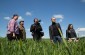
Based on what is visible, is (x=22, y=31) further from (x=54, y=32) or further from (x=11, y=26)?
(x=11, y=26)

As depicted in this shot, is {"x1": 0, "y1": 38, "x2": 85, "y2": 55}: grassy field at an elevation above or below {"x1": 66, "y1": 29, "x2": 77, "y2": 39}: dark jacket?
below

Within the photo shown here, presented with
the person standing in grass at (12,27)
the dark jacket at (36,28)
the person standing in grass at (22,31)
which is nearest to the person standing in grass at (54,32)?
the dark jacket at (36,28)

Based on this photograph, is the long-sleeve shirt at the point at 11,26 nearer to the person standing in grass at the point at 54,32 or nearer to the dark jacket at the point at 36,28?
the person standing in grass at the point at 54,32

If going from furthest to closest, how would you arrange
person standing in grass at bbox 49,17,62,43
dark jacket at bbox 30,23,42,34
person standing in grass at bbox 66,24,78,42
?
person standing in grass at bbox 66,24,78,42, dark jacket at bbox 30,23,42,34, person standing in grass at bbox 49,17,62,43

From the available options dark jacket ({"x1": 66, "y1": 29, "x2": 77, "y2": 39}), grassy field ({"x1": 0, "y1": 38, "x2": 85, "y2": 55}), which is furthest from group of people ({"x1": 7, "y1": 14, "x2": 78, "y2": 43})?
grassy field ({"x1": 0, "y1": 38, "x2": 85, "y2": 55})

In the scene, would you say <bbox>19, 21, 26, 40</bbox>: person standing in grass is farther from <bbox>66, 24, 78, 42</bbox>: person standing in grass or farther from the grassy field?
the grassy field

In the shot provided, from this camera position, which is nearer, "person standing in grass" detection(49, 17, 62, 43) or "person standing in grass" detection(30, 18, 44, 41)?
"person standing in grass" detection(49, 17, 62, 43)

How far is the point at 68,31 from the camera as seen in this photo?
1550cm

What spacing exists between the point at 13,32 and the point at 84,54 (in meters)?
8.47

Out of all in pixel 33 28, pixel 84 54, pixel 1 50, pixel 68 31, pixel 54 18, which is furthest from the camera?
pixel 68 31


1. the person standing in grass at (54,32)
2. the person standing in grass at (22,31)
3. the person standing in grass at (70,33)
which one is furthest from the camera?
the person standing in grass at (70,33)

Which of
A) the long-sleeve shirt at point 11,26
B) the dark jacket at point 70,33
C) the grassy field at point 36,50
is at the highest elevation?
the long-sleeve shirt at point 11,26

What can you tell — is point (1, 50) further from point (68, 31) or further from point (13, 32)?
point (68, 31)

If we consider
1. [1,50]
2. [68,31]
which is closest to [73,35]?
[68,31]
